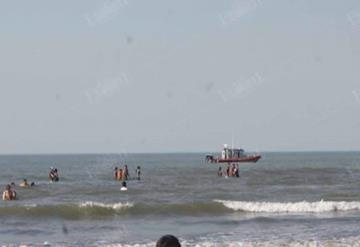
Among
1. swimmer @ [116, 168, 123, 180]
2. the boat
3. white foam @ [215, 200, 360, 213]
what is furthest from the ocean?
the boat

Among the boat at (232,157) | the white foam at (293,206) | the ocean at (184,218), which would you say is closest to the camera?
the ocean at (184,218)

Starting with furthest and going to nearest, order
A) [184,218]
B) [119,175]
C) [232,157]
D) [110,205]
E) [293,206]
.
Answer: [232,157], [119,175], [110,205], [293,206], [184,218]

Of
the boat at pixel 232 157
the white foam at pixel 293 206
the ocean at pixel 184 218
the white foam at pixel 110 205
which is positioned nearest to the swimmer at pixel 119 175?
the ocean at pixel 184 218

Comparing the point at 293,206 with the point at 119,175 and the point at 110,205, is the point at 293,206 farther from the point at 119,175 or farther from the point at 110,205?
the point at 119,175

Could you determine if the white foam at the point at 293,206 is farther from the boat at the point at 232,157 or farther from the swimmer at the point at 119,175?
the boat at the point at 232,157

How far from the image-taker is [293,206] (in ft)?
105

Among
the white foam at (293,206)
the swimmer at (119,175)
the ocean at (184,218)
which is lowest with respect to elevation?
the ocean at (184,218)

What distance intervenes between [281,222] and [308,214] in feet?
11.2

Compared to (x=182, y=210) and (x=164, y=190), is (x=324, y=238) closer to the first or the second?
(x=182, y=210)

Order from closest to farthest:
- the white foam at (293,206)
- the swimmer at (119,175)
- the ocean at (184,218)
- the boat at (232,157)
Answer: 1. the ocean at (184,218)
2. the white foam at (293,206)
3. the swimmer at (119,175)
4. the boat at (232,157)

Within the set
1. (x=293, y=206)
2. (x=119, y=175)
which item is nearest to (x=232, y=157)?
(x=119, y=175)

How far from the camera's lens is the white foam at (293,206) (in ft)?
102

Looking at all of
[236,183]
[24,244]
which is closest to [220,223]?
[24,244]

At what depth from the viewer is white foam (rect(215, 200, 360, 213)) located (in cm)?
3109
